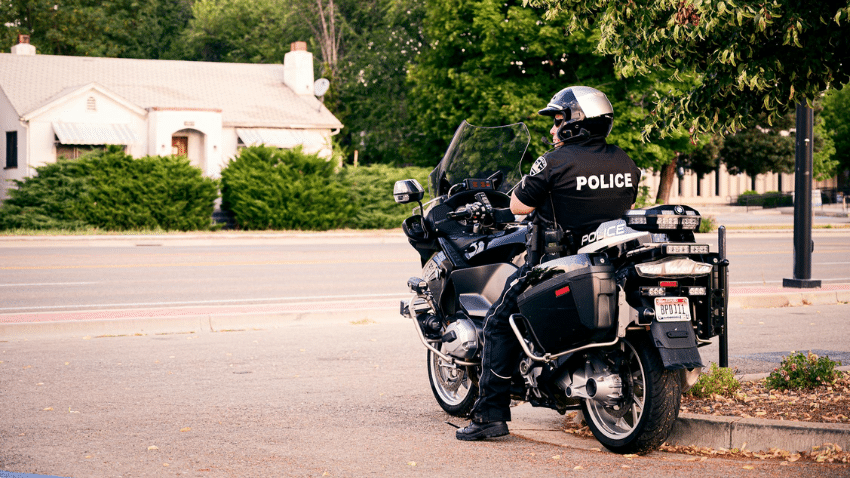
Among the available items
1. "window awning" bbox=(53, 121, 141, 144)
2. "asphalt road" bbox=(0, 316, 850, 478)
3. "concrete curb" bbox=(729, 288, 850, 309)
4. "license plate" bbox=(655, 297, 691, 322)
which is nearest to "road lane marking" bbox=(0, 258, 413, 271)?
"concrete curb" bbox=(729, 288, 850, 309)

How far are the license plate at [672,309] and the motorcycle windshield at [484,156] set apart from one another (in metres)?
2.01

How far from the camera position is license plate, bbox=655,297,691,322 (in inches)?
197

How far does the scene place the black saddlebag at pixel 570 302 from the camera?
5.09m

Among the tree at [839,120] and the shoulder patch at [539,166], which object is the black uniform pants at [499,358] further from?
the tree at [839,120]

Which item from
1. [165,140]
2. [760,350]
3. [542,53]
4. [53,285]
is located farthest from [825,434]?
[165,140]

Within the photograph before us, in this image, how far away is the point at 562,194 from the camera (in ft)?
17.9

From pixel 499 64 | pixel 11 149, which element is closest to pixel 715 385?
pixel 499 64

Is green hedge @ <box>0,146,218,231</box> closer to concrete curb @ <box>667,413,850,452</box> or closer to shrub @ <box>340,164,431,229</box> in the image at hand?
shrub @ <box>340,164,431,229</box>

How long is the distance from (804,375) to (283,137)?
35452mm

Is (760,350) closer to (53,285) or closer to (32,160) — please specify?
(53,285)

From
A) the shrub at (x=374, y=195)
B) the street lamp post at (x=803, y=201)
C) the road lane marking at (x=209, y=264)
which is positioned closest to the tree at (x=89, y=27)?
the shrub at (x=374, y=195)

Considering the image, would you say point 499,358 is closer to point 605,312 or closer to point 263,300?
point 605,312

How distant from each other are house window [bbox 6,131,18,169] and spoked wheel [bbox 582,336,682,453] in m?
36.2

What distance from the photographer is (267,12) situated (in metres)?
66.5
